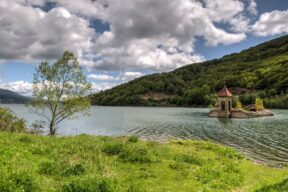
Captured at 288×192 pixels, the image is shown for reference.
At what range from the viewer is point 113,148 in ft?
75.6

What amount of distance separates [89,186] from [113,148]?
37.0 ft

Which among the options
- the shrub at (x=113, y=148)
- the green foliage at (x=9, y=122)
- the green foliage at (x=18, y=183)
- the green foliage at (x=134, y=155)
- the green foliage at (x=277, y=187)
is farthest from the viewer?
the green foliage at (x=9, y=122)

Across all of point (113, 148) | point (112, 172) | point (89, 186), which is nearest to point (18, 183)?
point (89, 186)

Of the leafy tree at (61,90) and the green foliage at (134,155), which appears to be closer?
the green foliage at (134,155)

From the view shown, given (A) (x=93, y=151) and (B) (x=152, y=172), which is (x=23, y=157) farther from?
(B) (x=152, y=172)

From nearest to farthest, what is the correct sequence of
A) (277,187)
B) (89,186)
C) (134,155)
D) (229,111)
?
(89,186), (277,187), (134,155), (229,111)

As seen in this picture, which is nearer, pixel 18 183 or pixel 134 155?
pixel 18 183

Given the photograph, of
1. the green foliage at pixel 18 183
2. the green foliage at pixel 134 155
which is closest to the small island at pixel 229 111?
the green foliage at pixel 134 155

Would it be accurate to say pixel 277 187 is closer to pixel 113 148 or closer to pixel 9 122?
pixel 113 148

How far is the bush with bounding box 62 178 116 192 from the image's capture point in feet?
38.5

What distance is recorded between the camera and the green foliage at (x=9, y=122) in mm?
40969

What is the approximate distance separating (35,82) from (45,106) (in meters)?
3.75

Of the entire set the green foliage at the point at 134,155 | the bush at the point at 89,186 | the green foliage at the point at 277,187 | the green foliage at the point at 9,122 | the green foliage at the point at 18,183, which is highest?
the green foliage at the point at 9,122

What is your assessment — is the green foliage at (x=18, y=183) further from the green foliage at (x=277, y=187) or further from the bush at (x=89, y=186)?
the green foliage at (x=277, y=187)
